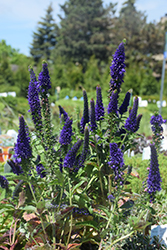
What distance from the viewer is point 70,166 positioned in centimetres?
149

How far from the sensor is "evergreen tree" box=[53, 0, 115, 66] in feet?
101

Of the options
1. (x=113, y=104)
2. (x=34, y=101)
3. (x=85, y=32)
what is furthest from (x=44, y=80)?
(x=85, y=32)

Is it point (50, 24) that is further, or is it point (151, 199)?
point (50, 24)

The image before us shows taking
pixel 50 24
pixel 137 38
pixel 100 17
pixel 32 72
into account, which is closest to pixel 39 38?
pixel 50 24

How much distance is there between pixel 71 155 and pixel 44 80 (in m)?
0.55

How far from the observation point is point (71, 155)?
1.46 m

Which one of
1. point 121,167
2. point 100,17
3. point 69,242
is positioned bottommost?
point 69,242

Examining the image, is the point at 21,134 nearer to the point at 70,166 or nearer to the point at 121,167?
the point at 70,166

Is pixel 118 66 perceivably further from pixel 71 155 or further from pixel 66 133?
A: pixel 71 155

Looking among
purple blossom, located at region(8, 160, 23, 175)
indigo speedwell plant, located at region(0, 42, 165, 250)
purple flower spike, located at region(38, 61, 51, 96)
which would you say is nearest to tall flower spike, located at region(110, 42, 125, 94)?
indigo speedwell plant, located at region(0, 42, 165, 250)

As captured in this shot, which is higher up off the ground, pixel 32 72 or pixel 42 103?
pixel 32 72

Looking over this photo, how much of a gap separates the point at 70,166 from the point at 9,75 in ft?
69.6

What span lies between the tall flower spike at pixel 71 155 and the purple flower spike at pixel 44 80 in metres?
0.45

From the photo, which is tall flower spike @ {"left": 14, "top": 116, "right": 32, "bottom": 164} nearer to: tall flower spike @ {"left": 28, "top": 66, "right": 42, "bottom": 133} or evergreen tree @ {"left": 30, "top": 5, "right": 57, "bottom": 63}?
tall flower spike @ {"left": 28, "top": 66, "right": 42, "bottom": 133}
